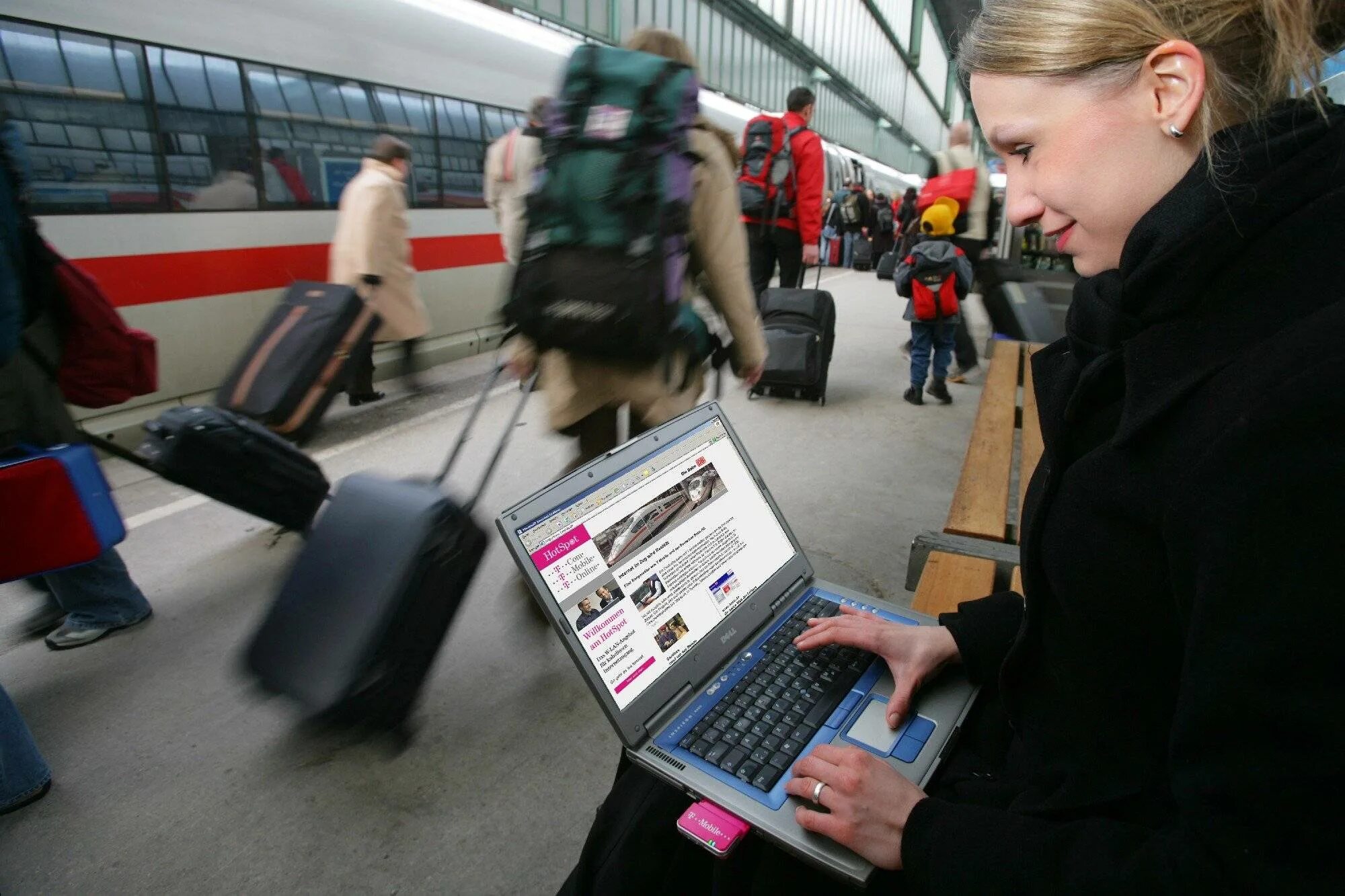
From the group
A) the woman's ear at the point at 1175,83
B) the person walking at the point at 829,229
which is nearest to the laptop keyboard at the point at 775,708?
the woman's ear at the point at 1175,83

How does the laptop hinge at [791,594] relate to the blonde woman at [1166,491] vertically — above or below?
below

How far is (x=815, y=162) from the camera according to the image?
19.7 feet

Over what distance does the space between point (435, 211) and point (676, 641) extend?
6.62m

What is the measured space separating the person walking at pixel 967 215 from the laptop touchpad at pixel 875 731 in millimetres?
5276

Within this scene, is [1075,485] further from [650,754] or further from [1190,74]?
[650,754]

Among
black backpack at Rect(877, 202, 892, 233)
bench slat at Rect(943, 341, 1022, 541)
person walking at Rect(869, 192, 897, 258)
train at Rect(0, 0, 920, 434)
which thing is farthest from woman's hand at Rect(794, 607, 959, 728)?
person walking at Rect(869, 192, 897, 258)

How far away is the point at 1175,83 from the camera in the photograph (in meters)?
0.75

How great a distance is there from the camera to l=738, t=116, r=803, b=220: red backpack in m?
5.95

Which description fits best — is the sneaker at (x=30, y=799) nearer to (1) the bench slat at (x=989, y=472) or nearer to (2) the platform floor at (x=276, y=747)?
(2) the platform floor at (x=276, y=747)

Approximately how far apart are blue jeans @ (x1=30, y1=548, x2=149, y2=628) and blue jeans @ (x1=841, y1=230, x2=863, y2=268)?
1610 centimetres

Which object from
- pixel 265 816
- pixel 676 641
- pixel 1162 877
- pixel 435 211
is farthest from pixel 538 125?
pixel 435 211

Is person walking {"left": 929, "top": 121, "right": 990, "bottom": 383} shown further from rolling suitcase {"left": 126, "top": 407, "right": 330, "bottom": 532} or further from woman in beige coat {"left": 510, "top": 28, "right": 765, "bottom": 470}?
rolling suitcase {"left": 126, "top": 407, "right": 330, "bottom": 532}

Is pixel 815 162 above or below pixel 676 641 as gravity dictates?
above

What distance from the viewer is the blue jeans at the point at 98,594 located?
2746mm
